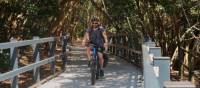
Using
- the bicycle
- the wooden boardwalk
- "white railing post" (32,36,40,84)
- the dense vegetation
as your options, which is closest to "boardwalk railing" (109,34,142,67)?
the dense vegetation

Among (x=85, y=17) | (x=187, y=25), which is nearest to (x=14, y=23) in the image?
(x=187, y=25)

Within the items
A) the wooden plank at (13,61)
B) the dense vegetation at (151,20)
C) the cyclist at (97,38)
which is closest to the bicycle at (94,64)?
the cyclist at (97,38)

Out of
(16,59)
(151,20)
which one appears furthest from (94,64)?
(151,20)

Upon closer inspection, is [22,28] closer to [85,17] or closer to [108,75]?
[108,75]

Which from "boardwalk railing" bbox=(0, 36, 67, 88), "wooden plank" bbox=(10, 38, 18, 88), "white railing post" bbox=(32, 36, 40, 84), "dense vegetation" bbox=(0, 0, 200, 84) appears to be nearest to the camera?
"boardwalk railing" bbox=(0, 36, 67, 88)

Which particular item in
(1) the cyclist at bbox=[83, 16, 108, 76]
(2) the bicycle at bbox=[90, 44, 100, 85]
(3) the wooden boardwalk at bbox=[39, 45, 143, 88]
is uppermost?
(1) the cyclist at bbox=[83, 16, 108, 76]

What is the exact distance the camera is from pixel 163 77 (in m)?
5.39

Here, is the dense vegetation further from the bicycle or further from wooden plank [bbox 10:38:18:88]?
wooden plank [bbox 10:38:18:88]

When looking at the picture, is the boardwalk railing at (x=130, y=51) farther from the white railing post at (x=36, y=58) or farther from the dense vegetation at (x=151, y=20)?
the white railing post at (x=36, y=58)

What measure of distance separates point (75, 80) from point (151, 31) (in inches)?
428

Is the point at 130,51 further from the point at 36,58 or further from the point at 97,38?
the point at 36,58

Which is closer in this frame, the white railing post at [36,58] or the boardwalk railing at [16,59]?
the boardwalk railing at [16,59]

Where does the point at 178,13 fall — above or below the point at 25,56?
above

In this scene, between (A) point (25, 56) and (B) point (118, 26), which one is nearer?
(A) point (25, 56)
